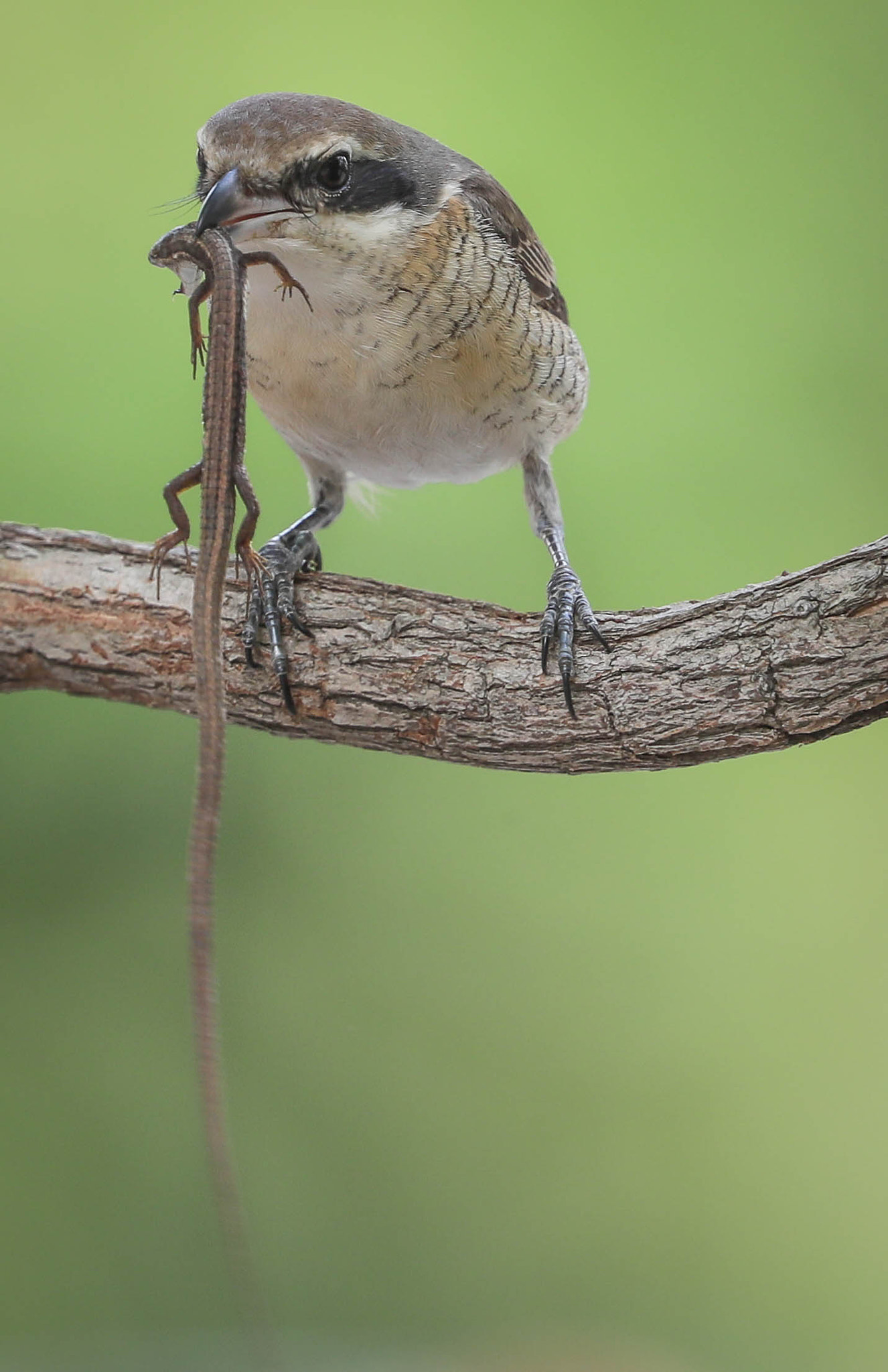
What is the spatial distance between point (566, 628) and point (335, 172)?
1.64 feet

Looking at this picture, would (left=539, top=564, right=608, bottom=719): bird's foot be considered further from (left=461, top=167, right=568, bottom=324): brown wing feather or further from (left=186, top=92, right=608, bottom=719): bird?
(left=461, top=167, right=568, bottom=324): brown wing feather

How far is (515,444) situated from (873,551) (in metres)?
0.61

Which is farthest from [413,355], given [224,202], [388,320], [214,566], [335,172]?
[214,566]

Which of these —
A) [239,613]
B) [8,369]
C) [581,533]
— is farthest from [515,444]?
[8,369]

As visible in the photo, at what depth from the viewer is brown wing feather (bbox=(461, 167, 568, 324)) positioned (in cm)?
158

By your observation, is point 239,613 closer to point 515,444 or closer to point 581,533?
point 515,444

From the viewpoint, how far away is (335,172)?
129 cm

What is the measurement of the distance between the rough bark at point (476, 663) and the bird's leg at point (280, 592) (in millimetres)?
14

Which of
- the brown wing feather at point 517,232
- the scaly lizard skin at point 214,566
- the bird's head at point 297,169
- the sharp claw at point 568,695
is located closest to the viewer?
the scaly lizard skin at point 214,566

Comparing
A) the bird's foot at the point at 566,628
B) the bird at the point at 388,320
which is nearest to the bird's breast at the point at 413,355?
the bird at the point at 388,320

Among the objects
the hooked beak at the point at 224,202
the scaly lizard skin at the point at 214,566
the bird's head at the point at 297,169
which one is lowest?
the scaly lizard skin at the point at 214,566

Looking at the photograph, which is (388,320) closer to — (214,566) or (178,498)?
(178,498)

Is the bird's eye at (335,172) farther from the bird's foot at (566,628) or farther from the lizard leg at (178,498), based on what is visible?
the bird's foot at (566,628)

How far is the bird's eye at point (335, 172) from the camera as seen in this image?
1.27 m
